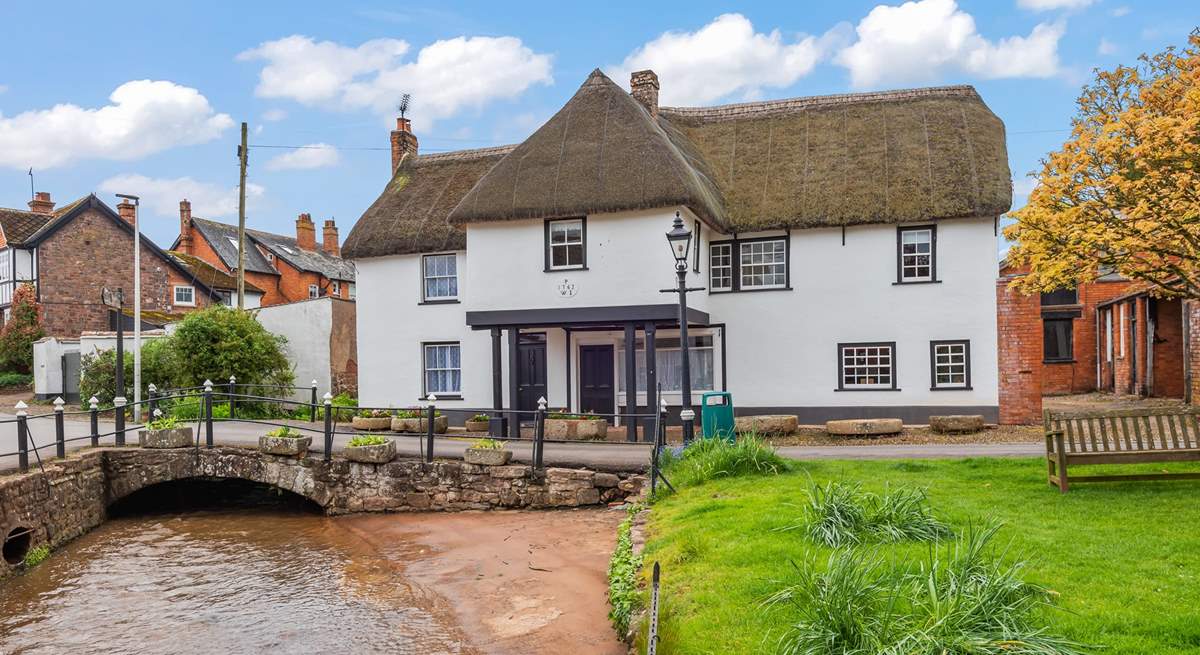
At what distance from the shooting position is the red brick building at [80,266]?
3531 centimetres

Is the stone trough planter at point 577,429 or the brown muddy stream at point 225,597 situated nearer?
the brown muddy stream at point 225,597

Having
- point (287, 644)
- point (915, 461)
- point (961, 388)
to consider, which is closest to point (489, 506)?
point (287, 644)

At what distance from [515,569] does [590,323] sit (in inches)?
350

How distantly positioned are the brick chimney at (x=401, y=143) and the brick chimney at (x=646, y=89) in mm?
7832

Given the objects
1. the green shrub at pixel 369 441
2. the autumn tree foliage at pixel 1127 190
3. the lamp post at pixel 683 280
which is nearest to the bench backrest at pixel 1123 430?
the autumn tree foliage at pixel 1127 190

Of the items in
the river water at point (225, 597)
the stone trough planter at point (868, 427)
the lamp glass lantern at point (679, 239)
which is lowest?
the river water at point (225, 597)

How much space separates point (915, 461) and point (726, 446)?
10.1 feet

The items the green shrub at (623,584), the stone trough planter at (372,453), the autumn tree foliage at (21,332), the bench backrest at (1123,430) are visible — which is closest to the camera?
the green shrub at (623,584)

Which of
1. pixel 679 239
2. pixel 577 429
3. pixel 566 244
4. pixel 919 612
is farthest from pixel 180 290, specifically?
pixel 919 612

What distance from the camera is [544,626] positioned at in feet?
28.1

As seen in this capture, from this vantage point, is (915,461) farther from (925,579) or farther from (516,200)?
(516,200)

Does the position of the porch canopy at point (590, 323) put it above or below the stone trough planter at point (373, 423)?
above

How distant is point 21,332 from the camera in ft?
112

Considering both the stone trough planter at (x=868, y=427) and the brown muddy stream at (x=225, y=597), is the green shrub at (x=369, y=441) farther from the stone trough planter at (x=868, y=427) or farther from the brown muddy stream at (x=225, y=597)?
the stone trough planter at (x=868, y=427)
